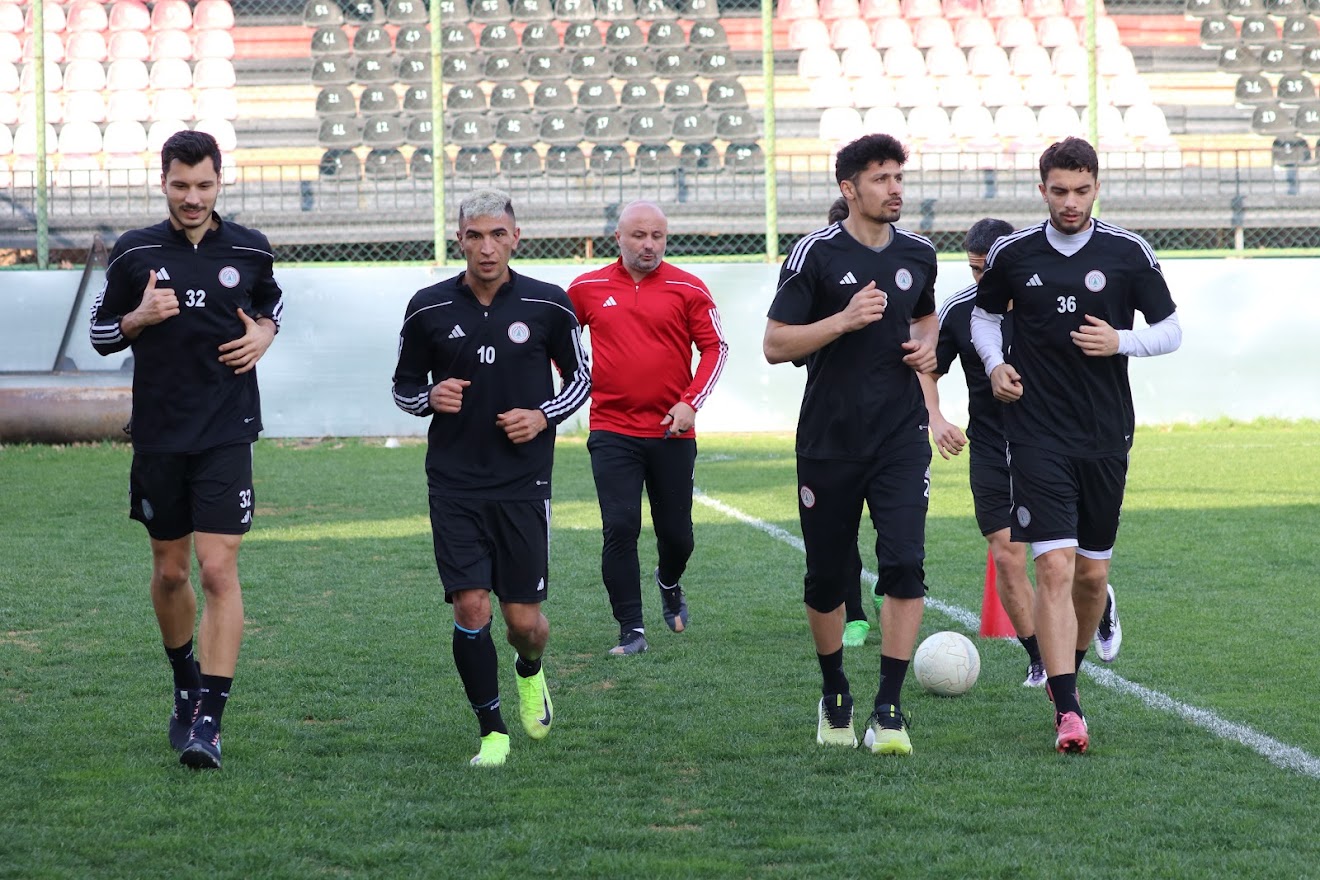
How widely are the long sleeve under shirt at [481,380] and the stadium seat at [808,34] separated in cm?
2101

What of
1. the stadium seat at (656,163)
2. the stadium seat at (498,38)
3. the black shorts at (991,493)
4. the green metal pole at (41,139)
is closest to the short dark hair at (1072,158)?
the black shorts at (991,493)

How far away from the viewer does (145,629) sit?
305 inches

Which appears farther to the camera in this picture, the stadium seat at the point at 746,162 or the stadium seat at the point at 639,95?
the stadium seat at the point at 639,95

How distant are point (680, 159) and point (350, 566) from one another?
1260cm

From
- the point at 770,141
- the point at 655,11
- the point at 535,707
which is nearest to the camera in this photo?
the point at 535,707

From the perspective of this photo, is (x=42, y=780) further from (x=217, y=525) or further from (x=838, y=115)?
(x=838, y=115)

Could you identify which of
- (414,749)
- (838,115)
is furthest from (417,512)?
(838,115)

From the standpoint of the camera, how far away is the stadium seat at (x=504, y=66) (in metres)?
23.8

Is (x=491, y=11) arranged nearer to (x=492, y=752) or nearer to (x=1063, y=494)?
(x=1063, y=494)

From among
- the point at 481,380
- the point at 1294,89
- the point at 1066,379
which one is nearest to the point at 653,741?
the point at 481,380

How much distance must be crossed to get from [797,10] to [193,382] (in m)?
22.0

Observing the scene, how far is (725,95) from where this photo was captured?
79.0 ft

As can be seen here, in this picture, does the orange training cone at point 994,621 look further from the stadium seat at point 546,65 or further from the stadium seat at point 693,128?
the stadium seat at point 546,65

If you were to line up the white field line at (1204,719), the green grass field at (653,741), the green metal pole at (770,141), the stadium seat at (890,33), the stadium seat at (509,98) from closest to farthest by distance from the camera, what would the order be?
the green grass field at (653,741), the white field line at (1204,719), the green metal pole at (770,141), the stadium seat at (509,98), the stadium seat at (890,33)
